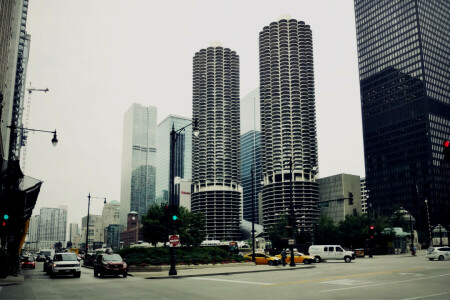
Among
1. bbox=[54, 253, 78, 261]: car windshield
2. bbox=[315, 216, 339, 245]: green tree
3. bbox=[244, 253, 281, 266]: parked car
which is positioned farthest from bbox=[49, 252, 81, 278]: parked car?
bbox=[315, 216, 339, 245]: green tree

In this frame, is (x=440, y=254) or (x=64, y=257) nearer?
(x=64, y=257)

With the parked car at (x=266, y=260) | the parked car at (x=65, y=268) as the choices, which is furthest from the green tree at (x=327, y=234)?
the parked car at (x=65, y=268)

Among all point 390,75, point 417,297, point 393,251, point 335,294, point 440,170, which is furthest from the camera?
point 390,75

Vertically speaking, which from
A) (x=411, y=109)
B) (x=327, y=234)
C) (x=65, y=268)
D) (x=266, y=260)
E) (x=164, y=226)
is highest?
(x=411, y=109)

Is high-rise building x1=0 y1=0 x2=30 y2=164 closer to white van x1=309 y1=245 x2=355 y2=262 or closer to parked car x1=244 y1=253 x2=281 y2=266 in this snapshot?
parked car x1=244 y1=253 x2=281 y2=266

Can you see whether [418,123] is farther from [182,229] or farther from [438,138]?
[182,229]

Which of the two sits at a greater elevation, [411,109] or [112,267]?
[411,109]

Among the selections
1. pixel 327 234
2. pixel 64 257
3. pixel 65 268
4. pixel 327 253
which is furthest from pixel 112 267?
pixel 327 234

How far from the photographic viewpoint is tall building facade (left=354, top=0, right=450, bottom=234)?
173875 millimetres

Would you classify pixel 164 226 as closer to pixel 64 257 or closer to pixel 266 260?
pixel 266 260

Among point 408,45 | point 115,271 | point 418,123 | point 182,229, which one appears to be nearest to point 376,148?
point 418,123

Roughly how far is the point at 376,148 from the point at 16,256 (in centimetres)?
18801

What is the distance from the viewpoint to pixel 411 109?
599 ft

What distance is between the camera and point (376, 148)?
646ft
